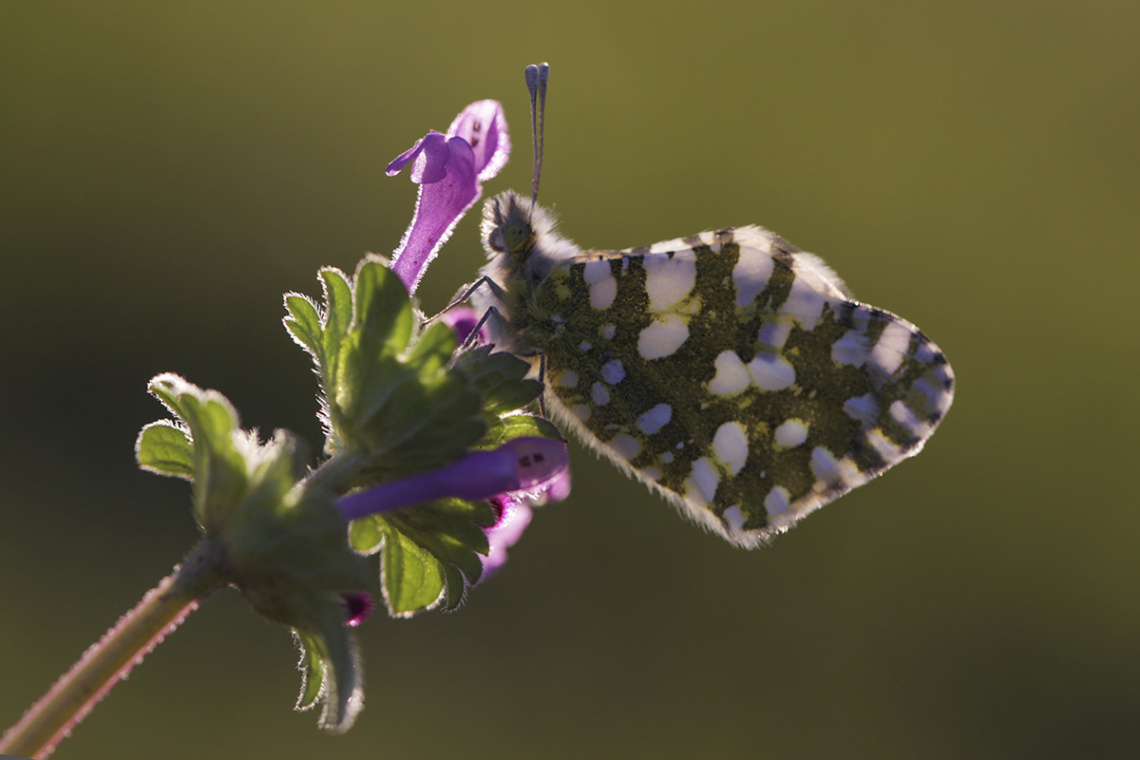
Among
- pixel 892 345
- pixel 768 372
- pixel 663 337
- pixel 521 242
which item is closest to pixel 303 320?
pixel 521 242

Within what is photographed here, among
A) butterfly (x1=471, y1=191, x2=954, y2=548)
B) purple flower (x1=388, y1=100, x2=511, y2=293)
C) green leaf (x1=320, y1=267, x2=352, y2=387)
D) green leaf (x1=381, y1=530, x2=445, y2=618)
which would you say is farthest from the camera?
butterfly (x1=471, y1=191, x2=954, y2=548)

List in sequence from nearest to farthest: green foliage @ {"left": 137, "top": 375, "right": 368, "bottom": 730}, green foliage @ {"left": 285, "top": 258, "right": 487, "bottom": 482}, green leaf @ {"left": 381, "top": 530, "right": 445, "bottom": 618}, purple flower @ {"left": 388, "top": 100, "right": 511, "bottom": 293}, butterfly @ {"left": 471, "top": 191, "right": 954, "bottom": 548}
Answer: green foliage @ {"left": 137, "top": 375, "right": 368, "bottom": 730}
green foliage @ {"left": 285, "top": 258, "right": 487, "bottom": 482}
green leaf @ {"left": 381, "top": 530, "right": 445, "bottom": 618}
purple flower @ {"left": 388, "top": 100, "right": 511, "bottom": 293}
butterfly @ {"left": 471, "top": 191, "right": 954, "bottom": 548}

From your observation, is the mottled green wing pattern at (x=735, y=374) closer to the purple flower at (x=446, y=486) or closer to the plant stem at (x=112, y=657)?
the purple flower at (x=446, y=486)

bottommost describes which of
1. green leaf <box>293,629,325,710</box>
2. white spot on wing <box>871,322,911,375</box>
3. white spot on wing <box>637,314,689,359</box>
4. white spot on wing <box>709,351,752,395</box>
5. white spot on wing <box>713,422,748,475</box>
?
green leaf <box>293,629,325,710</box>

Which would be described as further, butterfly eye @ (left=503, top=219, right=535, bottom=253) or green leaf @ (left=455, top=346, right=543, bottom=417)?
butterfly eye @ (left=503, top=219, right=535, bottom=253)

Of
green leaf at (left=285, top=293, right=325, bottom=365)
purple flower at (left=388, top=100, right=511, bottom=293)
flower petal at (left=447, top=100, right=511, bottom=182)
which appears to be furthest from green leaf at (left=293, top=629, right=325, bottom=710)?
flower petal at (left=447, top=100, right=511, bottom=182)

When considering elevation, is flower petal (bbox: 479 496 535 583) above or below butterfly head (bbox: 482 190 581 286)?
below

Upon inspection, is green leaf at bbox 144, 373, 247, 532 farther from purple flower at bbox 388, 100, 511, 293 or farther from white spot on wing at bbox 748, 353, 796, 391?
white spot on wing at bbox 748, 353, 796, 391

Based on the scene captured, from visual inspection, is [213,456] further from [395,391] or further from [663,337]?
[663,337]
